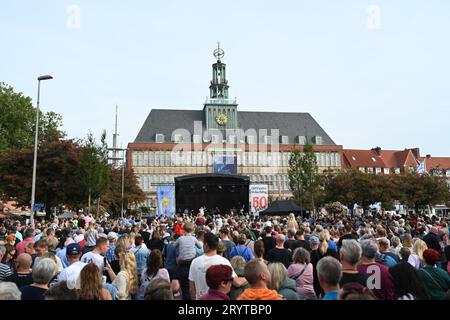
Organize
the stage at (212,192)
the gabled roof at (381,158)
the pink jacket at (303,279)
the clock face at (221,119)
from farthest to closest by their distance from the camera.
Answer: the gabled roof at (381,158), the clock face at (221,119), the stage at (212,192), the pink jacket at (303,279)

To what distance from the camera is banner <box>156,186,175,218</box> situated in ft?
129

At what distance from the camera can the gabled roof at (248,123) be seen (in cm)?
8219

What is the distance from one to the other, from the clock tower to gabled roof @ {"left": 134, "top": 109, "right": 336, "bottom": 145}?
2.68 meters

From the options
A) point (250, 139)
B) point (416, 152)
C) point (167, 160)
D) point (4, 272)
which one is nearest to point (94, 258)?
point (4, 272)

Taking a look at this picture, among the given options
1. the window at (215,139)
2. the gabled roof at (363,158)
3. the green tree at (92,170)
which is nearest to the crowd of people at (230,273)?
the green tree at (92,170)

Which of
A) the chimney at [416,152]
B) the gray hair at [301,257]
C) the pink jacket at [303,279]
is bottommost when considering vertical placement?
the pink jacket at [303,279]

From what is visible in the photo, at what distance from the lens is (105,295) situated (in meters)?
4.73

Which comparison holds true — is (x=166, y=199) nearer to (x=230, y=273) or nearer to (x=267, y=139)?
(x=230, y=273)

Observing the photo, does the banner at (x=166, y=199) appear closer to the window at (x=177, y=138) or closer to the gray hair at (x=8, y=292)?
the gray hair at (x=8, y=292)

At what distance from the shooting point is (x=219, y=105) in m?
81.9

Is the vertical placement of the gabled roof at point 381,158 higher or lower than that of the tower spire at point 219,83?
lower

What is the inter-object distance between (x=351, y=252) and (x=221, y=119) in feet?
253
